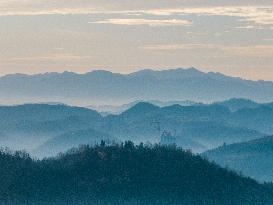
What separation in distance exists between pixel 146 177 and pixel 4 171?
2534 centimetres

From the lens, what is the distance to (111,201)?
186875mm

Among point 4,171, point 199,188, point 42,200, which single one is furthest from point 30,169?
point 199,188

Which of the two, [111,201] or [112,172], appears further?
[112,172]

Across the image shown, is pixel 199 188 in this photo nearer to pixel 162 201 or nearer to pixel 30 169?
pixel 162 201

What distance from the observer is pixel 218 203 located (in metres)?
193

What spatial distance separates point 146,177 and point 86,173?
1077cm

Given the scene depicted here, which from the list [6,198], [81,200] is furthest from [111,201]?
[6,198]

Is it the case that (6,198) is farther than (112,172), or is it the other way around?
(112,172)

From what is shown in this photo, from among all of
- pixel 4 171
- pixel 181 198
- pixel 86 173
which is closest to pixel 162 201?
pixel 181 198

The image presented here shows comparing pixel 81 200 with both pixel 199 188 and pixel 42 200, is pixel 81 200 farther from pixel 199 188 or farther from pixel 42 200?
pixel 199 188

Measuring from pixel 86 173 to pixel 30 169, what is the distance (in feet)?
33.1

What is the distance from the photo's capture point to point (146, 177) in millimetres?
199875

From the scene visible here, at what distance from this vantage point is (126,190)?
192m

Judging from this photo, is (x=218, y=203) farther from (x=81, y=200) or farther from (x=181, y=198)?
(x=81, y=200)
